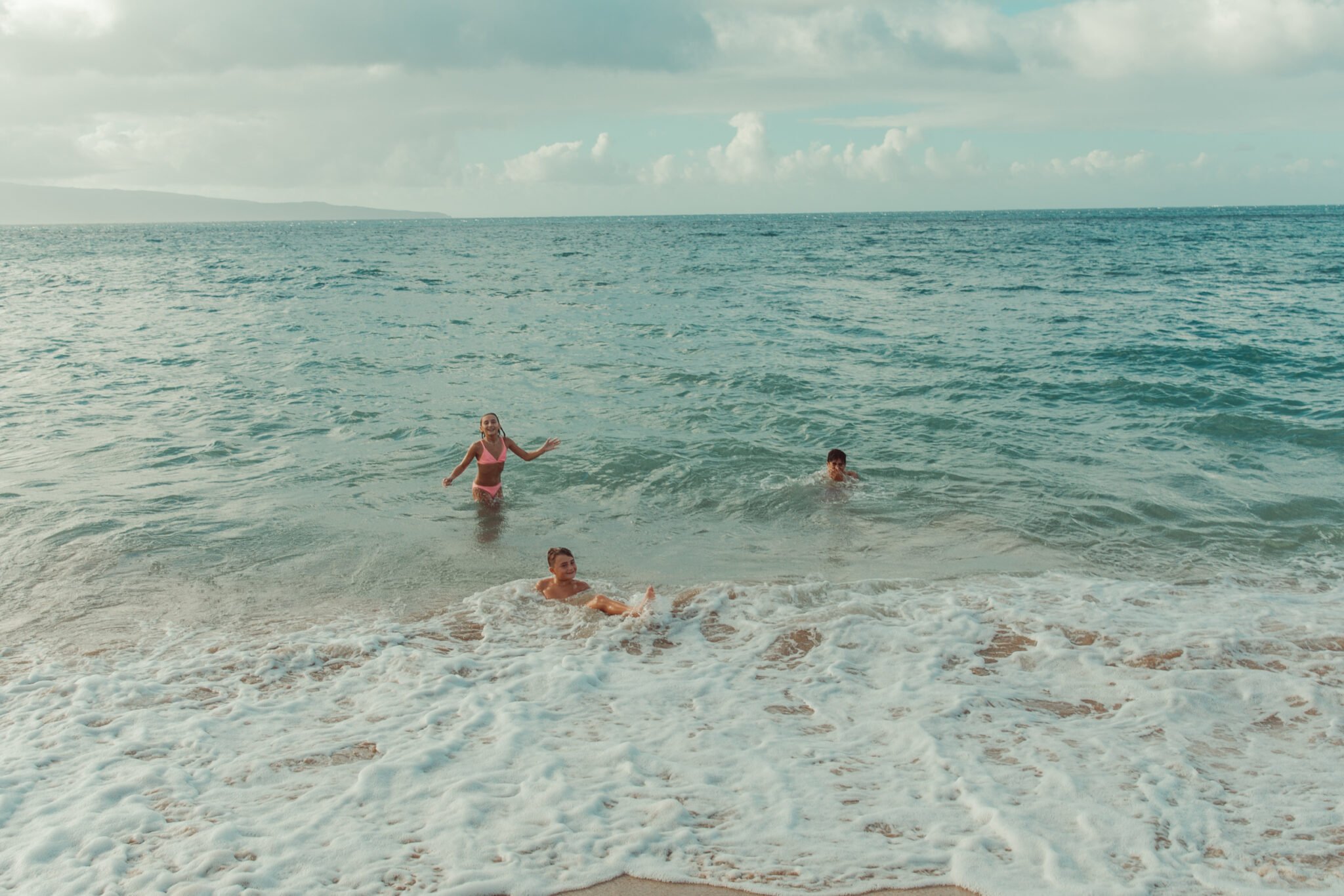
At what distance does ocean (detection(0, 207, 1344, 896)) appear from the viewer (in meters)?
4.62

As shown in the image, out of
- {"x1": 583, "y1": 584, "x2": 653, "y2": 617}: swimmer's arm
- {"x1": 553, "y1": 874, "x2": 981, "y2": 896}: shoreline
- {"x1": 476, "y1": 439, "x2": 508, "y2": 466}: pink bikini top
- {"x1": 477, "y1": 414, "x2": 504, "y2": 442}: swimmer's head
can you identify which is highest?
{"x1": 477, "y1": 414, "x2": 504, "y2": 442}: swimmer's head

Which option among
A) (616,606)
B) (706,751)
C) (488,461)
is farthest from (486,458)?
(706,751)

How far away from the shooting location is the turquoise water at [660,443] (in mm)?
9078

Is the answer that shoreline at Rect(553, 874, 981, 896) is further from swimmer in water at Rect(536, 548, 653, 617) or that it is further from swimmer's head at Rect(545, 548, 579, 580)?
swimmer's head at Rect(545, 548, 579, 580)

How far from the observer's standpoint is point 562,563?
27.2 ft

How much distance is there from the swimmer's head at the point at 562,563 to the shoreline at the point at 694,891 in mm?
4141

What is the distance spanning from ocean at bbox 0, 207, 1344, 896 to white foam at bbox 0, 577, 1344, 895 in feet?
0.09

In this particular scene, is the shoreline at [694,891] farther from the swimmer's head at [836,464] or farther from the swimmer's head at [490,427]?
the swimmer's head at [836,464]

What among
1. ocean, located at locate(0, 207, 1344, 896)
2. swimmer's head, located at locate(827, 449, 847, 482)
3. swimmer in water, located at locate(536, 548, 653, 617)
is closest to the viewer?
ocean, located at locate(0, 207, 1344, 896)

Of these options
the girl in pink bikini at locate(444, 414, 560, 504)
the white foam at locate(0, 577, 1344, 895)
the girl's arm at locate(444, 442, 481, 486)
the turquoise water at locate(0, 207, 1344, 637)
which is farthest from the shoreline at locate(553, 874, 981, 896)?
the girl's arm at locate(444, 442, 481, 486)

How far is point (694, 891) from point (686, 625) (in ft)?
11.2

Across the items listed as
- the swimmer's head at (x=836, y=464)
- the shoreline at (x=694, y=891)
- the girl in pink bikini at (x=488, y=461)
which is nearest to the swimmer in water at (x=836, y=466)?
the swimmer's head at (x=836, y=464)

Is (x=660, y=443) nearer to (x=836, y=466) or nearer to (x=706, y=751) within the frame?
(x=836, y=466)

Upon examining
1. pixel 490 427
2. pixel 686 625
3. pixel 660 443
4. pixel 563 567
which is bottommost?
pixel 686 625
